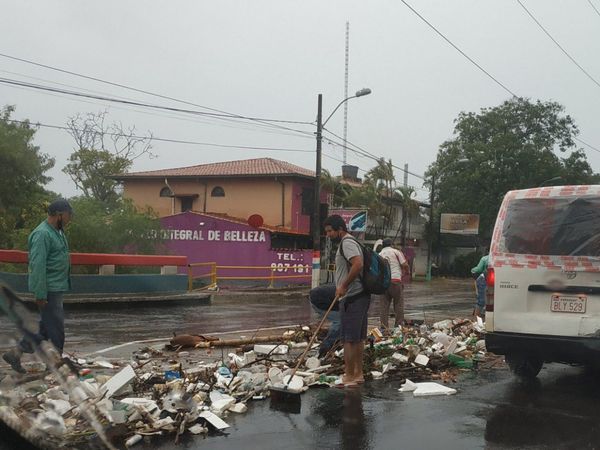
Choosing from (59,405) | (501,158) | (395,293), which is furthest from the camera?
(501,158)

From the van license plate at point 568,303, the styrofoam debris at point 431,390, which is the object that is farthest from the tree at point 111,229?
the van license plate at point 568,303

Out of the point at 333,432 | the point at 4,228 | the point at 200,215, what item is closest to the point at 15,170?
the point at 4,228

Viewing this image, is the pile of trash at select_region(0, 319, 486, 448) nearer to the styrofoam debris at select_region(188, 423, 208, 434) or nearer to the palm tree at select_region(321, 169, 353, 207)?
the styrofoam debris at select_region(188, 423, 208, 434)

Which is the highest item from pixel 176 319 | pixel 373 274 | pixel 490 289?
pixel 373 274

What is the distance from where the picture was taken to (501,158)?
48031 millimetres

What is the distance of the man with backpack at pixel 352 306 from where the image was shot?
674 cm

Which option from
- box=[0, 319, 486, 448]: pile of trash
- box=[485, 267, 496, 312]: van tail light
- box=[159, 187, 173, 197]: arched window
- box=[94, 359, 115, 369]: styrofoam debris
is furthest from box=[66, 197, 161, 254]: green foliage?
box=[485, 267, 496, 312]: van tail light

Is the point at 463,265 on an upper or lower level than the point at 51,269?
lower

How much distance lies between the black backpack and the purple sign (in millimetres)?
22662

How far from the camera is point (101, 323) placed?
13.0 metres

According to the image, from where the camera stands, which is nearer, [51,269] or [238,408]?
[238,408]

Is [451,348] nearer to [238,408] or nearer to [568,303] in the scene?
[568,303]

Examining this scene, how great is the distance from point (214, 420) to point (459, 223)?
44.6 meters

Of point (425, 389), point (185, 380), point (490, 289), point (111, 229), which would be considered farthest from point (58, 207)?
point (111, 229)
